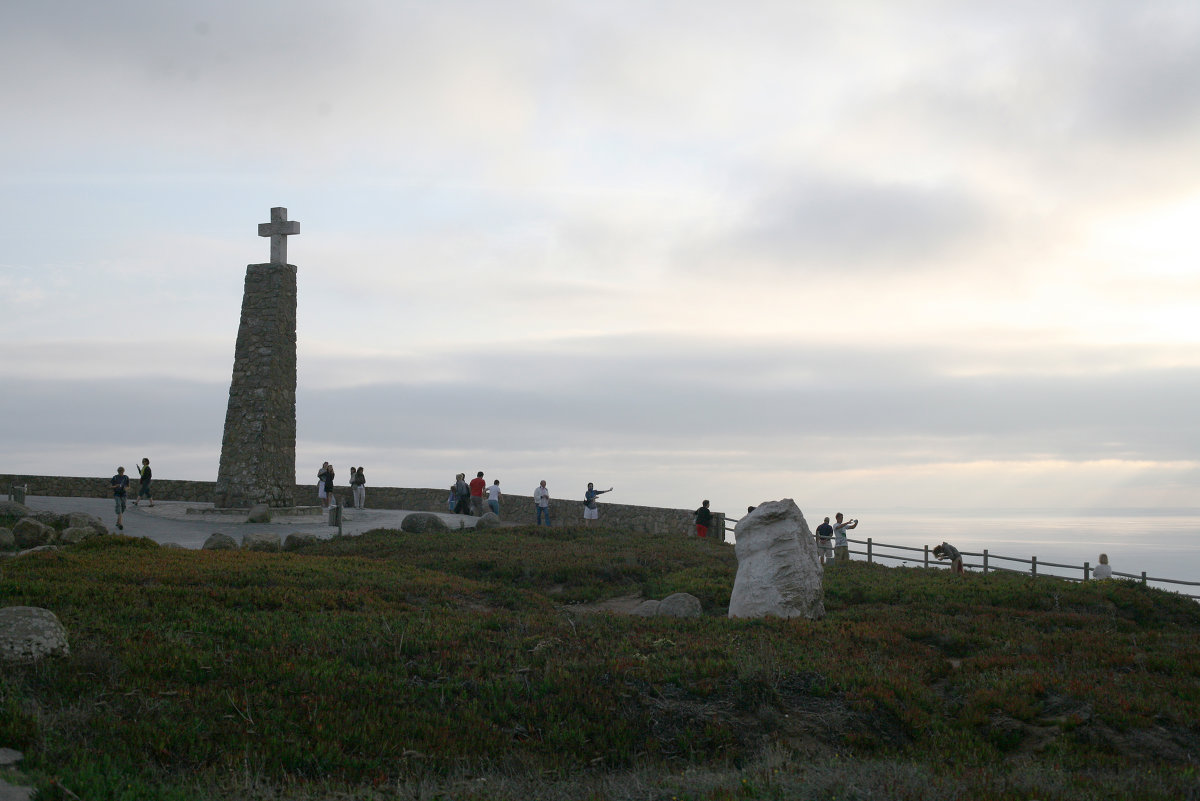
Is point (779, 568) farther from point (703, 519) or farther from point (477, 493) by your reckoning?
point (477, 493)

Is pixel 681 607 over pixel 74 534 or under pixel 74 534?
under

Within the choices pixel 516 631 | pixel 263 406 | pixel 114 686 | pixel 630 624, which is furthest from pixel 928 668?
pixel 263 406

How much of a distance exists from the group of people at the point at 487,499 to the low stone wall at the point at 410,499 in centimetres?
99

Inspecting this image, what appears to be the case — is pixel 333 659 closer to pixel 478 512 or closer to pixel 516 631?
pixel 516 631

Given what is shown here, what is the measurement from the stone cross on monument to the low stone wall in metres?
9.43

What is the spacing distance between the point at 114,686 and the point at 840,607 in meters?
12.7

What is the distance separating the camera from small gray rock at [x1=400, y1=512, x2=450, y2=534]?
94.2 ft

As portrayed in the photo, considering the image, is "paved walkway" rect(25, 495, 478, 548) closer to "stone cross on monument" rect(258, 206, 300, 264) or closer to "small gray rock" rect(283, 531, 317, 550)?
"small gray rock" rect(283, 531, 317, 550)

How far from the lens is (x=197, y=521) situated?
3038 centimetres

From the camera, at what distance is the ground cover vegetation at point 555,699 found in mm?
7211

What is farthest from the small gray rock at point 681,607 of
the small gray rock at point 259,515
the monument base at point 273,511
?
the monument base at point 273,511

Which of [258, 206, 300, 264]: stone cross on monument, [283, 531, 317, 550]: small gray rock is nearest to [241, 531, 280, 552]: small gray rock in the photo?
[283, 531, 317, 550]: small gray rock

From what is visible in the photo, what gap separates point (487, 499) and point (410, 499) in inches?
197

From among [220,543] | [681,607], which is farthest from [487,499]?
[681,607]
